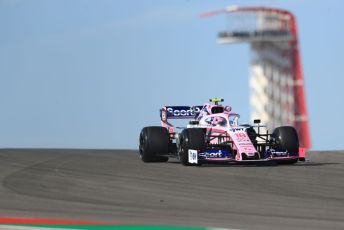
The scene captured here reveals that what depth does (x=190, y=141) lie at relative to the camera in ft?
64.2

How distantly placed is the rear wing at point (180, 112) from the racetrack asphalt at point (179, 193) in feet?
9.85

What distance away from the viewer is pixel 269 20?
7056 cm

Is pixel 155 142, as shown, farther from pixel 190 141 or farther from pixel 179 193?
pixel 179 193

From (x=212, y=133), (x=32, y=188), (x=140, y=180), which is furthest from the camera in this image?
(x=212, y=133)

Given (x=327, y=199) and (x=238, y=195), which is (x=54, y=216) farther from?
(x=327, y=199)

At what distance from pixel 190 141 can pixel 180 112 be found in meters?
4.20

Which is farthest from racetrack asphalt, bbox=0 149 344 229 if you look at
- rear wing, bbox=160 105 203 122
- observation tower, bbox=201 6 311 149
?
observation tower, bbox=201 6 311 149

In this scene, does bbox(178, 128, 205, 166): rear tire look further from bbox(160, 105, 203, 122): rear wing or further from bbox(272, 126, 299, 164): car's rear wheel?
bbox(160, 105, 203, 122): rear wing

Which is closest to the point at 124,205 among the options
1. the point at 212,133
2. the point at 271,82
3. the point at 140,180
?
the point at 140,180

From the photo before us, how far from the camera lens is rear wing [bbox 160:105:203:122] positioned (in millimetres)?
23641

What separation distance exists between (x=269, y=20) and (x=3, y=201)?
197 ft

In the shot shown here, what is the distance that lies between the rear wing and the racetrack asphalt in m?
3.00

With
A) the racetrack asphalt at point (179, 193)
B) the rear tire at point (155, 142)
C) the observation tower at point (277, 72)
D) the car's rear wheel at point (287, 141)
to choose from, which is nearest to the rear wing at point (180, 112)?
the rear tire at point (155, 142)

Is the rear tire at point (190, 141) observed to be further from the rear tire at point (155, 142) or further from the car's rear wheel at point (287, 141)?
the car's rear wheel at point (287, 141)
